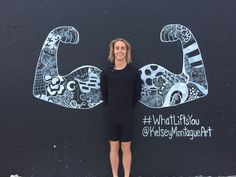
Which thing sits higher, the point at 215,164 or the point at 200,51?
the point at 200,51

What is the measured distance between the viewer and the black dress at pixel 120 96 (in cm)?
465

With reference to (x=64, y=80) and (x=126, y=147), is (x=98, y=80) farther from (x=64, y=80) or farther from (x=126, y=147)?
(x=126, y=147)

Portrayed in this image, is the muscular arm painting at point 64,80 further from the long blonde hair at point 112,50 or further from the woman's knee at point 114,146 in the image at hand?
the woman's knee at point 114,146

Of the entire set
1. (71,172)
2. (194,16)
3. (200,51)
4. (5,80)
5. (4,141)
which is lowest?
(71,172)

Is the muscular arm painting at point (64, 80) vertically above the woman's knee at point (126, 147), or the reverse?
the muscular arm painting at point (64, 80)

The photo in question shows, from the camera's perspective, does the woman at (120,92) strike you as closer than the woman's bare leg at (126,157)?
Yes

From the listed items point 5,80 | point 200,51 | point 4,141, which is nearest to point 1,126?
point 4,141

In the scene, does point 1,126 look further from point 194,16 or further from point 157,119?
point 194,16

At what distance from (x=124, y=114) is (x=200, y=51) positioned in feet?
4.26

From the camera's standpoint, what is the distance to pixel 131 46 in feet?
16.2

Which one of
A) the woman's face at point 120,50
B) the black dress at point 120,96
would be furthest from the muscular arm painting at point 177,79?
the woman's face at point 120,50

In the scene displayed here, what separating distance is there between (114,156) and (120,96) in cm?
82

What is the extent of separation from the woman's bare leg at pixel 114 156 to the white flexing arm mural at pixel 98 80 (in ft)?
1.93

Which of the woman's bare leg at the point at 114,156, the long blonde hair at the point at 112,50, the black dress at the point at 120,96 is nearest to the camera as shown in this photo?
the black dress at the point at 120,96
